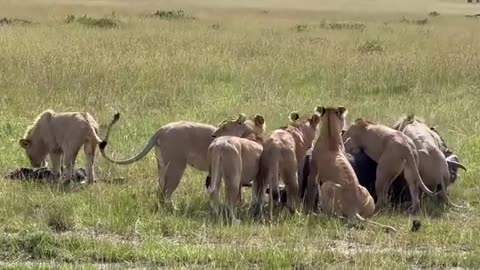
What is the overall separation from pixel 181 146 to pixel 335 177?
158 centimetres

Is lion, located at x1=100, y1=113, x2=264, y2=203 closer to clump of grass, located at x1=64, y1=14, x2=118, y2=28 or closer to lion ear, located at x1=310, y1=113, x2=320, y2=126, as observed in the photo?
lion ear, located at x1=310, y1=113, x2=320, y2=126

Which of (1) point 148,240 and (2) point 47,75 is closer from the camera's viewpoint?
(1) point 148,240

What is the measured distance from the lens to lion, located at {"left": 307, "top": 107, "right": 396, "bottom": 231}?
8.53 m

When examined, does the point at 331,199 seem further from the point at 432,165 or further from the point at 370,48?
the point at 370,48

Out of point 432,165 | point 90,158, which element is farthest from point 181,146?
point 432,165

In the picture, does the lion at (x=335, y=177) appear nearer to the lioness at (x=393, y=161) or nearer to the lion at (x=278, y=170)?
the lion at (x=278, y=170)

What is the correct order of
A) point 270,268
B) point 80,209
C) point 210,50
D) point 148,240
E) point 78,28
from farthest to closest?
point 78,28 → point 210,50 → point 80,209 → point 148,240 → point 270,268

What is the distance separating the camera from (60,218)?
26.1ft

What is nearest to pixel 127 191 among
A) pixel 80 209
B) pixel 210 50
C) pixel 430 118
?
pixel 80 209

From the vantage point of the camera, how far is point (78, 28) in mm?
28969

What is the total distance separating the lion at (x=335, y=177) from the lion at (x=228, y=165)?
0.74 m

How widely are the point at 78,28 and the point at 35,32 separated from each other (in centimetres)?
336

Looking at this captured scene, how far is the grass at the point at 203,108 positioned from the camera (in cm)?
704

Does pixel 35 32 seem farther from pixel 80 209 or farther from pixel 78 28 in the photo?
pixel 80 209
